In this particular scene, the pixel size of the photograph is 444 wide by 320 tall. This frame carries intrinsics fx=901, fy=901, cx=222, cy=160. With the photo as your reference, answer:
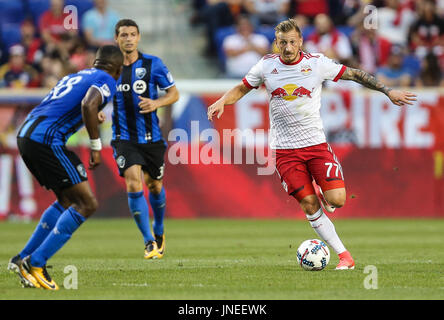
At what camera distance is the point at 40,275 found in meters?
8.23

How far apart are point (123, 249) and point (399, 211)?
25.4 ft

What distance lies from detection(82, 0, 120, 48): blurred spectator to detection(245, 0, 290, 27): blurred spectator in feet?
11.2

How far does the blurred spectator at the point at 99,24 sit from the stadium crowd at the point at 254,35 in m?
0.02

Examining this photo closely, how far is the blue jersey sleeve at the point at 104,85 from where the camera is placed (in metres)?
8.64

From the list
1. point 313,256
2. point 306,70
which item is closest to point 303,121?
point 306,70

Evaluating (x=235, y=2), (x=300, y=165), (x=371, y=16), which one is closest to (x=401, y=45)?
(x=371, y=16)

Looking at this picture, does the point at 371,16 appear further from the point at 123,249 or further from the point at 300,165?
the point at 300,165

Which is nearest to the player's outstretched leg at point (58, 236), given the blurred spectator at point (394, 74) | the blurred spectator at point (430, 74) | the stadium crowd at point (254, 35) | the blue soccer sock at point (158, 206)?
the blue soccer sock at point (158, 206)

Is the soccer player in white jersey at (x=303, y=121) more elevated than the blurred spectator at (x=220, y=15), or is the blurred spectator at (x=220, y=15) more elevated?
the blurred spectator at (x=220, y=15)

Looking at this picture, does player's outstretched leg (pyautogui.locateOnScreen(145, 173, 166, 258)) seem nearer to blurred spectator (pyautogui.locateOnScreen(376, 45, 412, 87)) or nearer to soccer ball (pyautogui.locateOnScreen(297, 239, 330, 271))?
soccer ball (pyautogui.locateOnScreen(297, 239, 330, 271))

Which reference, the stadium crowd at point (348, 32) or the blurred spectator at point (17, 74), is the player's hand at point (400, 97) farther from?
the blurred spectator at point (17, 74)

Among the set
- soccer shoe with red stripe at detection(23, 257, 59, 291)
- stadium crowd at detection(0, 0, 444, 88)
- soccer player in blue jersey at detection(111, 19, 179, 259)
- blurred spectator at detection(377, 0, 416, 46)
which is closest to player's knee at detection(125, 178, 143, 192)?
soccer player in blue jersey at detection(111, 19, 179, 259)

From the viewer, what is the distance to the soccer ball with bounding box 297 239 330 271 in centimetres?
958

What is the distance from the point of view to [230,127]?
19.1 m
